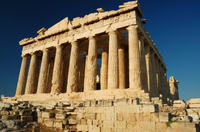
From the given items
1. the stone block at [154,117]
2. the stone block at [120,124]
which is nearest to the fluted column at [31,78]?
the stone block at [120,124]

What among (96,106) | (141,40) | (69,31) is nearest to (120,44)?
(141,40)

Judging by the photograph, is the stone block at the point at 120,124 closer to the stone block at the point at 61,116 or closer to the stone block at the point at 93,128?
the stone block at the point at 93,128

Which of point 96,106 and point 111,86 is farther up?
point 111,86

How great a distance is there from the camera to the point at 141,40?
19.5 meters

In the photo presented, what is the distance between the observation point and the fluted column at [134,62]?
50.5ft

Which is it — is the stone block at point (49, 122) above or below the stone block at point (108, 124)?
below

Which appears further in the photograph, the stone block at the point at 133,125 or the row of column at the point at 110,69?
the row of column at the point at 110,69

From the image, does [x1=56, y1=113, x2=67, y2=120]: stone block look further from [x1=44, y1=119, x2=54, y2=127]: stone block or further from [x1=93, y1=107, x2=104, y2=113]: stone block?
[x1=93, y1=107, x2=104, y2=113]: stone block

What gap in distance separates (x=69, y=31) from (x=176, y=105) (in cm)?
1591

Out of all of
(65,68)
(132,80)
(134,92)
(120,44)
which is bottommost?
(134,92)

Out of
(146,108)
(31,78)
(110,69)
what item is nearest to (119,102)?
(146,108)

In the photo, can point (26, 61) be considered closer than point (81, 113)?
No

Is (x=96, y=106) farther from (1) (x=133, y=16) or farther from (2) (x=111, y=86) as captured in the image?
(1) (x=133, y=16)

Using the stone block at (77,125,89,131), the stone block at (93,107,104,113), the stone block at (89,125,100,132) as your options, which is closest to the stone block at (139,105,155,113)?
the stone block at (93,107,104,113)
